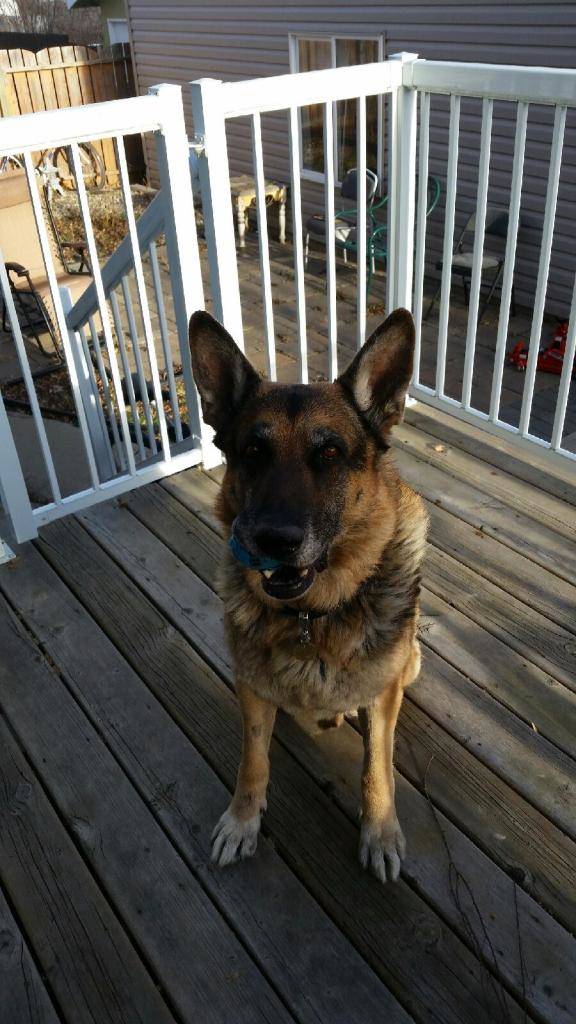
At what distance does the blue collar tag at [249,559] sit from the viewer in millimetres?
1742

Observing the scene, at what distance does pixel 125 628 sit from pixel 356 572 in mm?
1155

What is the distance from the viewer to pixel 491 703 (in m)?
2.39

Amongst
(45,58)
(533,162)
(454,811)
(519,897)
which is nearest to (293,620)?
(454,811)

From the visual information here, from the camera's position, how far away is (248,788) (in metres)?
2.06

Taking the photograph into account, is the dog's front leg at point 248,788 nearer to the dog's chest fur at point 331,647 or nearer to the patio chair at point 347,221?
the dog's chest fur at point 331,647

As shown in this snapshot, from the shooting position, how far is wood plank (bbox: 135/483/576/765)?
2318 millimetres

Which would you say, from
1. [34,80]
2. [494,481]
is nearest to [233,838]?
[494,481]

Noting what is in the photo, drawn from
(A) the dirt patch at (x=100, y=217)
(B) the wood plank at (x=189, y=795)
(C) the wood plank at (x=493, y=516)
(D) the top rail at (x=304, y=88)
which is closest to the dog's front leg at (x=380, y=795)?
(B) the wood plank at (x=189, y=795)

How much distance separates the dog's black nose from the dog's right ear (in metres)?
0.44

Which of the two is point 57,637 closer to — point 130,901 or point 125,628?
point 125,628

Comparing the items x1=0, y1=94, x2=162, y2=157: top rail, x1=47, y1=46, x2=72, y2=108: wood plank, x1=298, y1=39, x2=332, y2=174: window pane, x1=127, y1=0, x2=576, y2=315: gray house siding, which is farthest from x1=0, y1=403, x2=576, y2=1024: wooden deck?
x1=47, y1=46, x2=72, y2=108: wood plank

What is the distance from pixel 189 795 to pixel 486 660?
3.47 feet

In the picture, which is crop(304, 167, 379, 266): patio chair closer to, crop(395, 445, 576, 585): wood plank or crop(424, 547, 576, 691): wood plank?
crop(395, 445, 576, 585): wood plank

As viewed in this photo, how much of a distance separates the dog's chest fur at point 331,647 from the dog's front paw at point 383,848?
1.07 ft
